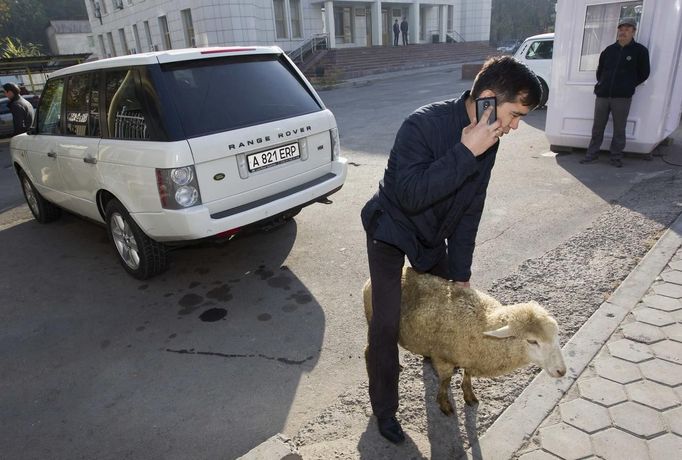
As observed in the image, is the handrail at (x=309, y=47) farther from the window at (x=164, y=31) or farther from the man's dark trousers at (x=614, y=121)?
the man's dark trousers at (x=614, y=121)

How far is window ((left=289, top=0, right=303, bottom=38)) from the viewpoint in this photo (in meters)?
30.5

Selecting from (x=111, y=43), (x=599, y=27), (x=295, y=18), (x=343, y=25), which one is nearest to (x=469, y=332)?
(x=599, y=27)

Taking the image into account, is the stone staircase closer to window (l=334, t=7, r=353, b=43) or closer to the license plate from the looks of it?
window (l=334, t=7, r=353, b=43)

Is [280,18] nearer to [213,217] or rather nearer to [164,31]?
[164,31]

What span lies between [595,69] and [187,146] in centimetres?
680

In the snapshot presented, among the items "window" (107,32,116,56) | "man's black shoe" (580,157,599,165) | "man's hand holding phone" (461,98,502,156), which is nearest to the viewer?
"man's hand holding phone" (461,98,502,156)

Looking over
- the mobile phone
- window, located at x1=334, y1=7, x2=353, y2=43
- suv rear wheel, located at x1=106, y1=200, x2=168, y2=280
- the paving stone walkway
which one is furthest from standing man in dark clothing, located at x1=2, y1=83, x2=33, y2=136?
window, located at x1=334, y1=7, x2=353, y2=43

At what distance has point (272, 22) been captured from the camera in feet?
94.4

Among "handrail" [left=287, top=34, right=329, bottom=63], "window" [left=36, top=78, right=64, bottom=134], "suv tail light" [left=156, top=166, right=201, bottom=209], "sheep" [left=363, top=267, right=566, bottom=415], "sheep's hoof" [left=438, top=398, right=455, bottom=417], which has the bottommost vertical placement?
"sheep's hoof" [left=438, top=398, right=455, bottom=417]

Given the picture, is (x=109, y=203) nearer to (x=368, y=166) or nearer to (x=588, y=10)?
(x=368, y=166)

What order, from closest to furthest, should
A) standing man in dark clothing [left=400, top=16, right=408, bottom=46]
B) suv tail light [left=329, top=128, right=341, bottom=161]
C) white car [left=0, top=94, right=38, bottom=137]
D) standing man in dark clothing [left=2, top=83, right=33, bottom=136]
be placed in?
1. suv tail light [left=329, top=128, right=341, bottom=161]
2. standing man in dark clothing [left=2, top=83, right=33, bottom=136]
3. white car [left=0, top=94, right=38, bottom=137]
4. standing man in dark clothing [left=400, top=16, right=408, bottom=46]

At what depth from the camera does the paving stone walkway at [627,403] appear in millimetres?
2268

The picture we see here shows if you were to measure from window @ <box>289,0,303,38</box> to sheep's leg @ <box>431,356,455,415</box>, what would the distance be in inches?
1243

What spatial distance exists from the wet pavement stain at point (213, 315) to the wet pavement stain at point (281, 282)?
566 millimetres
